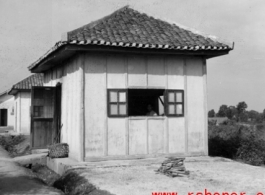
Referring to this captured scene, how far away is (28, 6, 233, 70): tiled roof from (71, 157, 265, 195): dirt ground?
10.5ft

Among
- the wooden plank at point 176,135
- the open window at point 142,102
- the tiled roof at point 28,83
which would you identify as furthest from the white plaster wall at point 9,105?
the wooden plank at point 176,135

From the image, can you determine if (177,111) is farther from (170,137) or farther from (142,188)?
(142,188)

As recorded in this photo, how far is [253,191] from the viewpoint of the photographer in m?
6.40

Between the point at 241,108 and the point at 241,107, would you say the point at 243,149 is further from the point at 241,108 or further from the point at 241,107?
the point at 241,108

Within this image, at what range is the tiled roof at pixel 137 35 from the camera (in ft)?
31.3

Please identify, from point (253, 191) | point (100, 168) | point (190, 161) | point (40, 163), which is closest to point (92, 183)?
point (100, 168)

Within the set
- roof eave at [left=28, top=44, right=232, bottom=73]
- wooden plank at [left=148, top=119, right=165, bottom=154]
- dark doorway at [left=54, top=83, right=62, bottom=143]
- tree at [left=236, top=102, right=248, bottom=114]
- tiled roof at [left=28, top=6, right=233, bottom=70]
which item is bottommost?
wooden plank at [left=148, top=119, right=165, bottom=154]

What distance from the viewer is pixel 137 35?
33.9ft

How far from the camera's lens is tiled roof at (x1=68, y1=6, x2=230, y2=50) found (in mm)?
9617

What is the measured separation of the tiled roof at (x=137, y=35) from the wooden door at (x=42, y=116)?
1.51m

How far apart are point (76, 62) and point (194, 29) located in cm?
389

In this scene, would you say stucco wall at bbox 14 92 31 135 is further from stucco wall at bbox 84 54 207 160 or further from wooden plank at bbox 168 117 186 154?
wooden plank at bbox 168 117 186 154

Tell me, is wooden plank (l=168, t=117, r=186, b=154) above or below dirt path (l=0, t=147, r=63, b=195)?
above

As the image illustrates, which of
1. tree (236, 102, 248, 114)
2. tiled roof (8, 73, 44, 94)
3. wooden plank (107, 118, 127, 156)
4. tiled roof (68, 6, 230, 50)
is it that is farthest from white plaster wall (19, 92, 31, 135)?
tree (236, 102, 248, 114)
